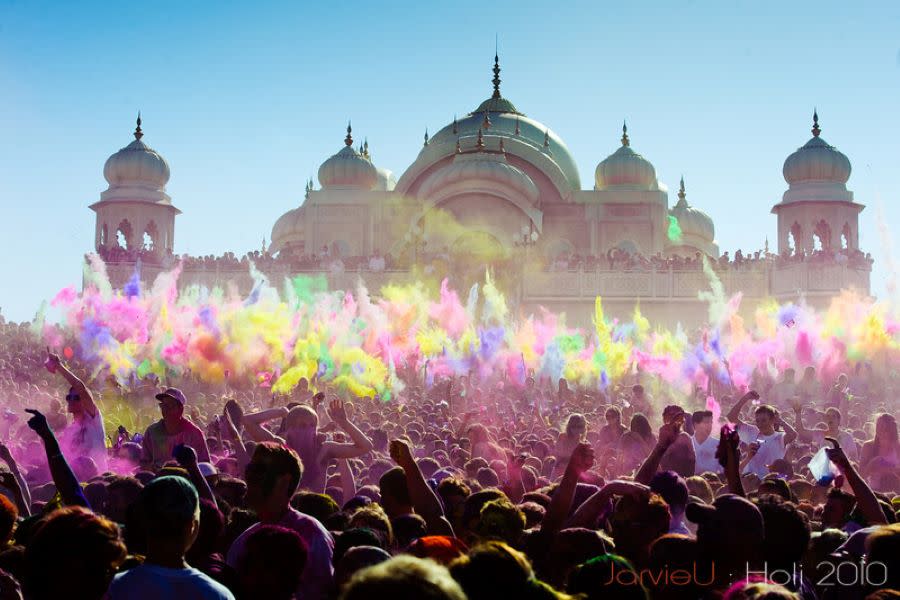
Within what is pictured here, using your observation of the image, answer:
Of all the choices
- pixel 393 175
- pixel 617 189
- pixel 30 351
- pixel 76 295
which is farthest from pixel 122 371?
pixel 393 175

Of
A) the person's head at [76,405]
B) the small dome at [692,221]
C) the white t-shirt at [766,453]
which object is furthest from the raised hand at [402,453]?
the small dome at [692,221]

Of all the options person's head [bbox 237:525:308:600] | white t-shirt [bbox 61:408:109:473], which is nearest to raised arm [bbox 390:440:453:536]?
person's head [bbox 237:525:308:600]

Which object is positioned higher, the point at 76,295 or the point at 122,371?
the point at 76,295

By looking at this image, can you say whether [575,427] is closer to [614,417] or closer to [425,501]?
[614,417]

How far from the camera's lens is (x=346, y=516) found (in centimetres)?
520

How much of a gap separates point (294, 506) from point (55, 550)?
2198 mm

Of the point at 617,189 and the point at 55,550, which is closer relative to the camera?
the point at 55,550

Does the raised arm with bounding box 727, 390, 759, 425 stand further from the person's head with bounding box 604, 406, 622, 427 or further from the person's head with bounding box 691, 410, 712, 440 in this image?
the person's head with bounding box 604, 406, 622, 427

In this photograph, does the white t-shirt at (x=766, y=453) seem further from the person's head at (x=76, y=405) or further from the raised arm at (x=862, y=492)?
the person's head at (x=76, y=405)

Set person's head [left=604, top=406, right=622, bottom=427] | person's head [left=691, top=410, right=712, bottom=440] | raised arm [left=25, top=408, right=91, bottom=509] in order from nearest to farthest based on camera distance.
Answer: raised arm [left=25, top=408, right=91, bottom=509], person's head [left=691, top=410, right=712, bottom=440], person's head [left=604, top=406, right=622, bottom=427]

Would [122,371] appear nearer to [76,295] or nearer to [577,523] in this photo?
[76,295]

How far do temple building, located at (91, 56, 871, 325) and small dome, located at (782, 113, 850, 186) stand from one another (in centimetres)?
6

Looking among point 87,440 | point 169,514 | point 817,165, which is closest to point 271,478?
point 169,514

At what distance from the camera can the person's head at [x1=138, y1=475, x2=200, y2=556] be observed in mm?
3742
